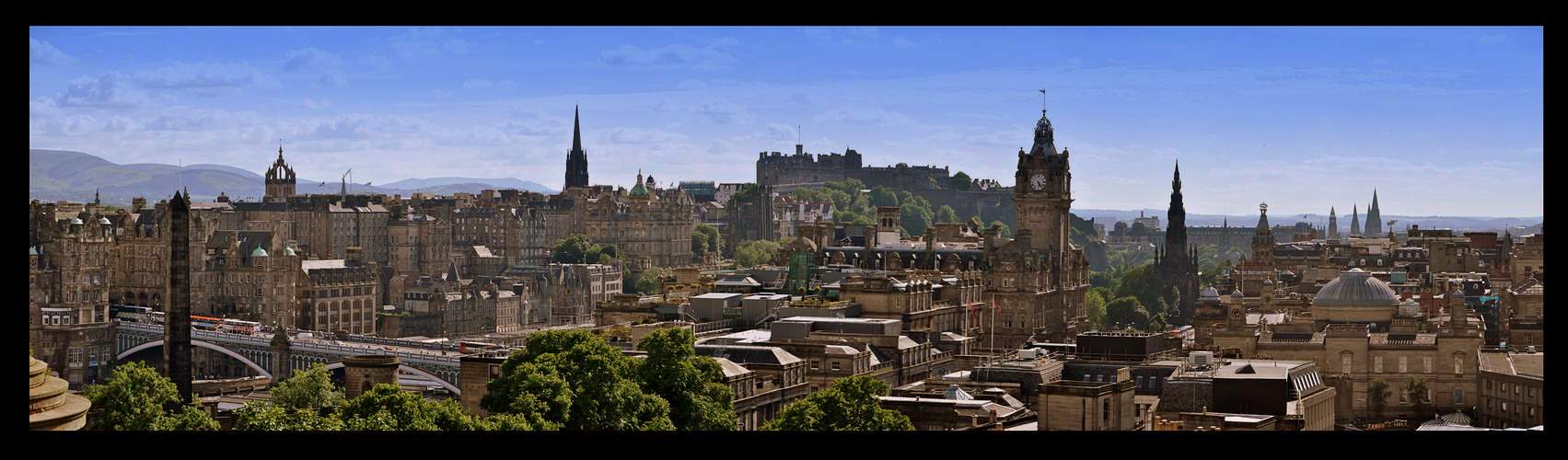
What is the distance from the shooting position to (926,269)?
3337 inches

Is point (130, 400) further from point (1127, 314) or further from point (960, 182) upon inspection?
point (960, 182)

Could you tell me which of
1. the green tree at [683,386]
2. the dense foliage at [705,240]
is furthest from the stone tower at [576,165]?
the green tree at [683,386]

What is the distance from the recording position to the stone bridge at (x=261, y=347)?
248 feet

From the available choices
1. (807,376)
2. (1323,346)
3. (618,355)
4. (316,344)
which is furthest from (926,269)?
(618,355)

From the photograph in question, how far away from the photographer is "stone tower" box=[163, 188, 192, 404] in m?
52.2

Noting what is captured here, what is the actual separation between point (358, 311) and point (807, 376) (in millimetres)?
54355

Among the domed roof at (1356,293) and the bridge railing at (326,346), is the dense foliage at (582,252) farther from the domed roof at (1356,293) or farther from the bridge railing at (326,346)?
the domed roof at (1356,293)

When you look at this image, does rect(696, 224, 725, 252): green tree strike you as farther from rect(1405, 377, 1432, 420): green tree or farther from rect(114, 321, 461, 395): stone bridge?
rect(1405, 377, 1432, 420): green tree

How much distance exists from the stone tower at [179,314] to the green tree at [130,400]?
271 centimetres
